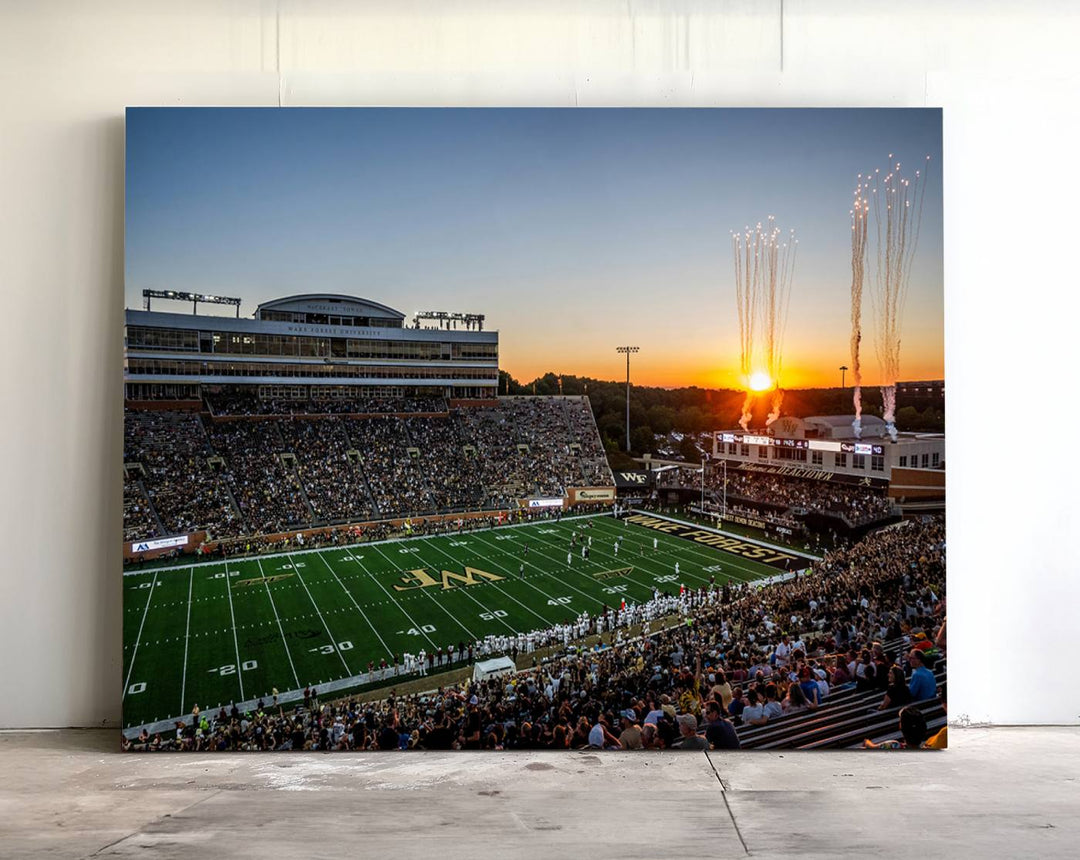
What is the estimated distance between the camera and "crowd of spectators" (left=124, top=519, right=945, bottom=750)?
5074mm

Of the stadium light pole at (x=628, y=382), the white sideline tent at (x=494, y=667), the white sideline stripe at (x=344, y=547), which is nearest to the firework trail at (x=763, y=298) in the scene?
the stadium light pole at (x=628, y=382)

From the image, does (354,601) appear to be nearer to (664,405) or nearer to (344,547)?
(344,547)

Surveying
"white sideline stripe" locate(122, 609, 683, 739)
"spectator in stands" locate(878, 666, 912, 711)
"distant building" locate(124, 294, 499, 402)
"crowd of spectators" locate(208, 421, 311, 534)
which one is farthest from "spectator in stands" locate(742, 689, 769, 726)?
Result: "crowd of spectators" locate(208, 421, 311, 534)

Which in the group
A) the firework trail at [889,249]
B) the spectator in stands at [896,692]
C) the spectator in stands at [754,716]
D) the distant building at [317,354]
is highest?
the firework trail at [889,249]

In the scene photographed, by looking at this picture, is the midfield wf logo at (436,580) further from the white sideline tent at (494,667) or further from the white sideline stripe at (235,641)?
the white sideline stripe at (235,641)

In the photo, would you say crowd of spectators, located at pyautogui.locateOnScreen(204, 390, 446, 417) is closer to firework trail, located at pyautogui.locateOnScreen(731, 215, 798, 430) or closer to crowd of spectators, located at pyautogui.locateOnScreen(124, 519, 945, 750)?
crowd of spectators, located at pyautogui.locateOnScreen(124, 519, 945, 750)

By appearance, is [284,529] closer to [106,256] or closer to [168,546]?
[168,546]

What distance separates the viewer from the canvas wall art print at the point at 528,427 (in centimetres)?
520

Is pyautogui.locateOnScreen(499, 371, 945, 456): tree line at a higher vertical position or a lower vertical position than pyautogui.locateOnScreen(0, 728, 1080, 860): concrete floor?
higher

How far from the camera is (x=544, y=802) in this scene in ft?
13.4

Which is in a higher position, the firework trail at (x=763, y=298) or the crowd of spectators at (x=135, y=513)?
the firework trail at (x=763, y=298)

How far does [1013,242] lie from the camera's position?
17.5ft

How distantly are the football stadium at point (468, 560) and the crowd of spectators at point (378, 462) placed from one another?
19 millimetres

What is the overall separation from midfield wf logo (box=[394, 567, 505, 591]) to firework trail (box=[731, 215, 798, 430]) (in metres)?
2.46
